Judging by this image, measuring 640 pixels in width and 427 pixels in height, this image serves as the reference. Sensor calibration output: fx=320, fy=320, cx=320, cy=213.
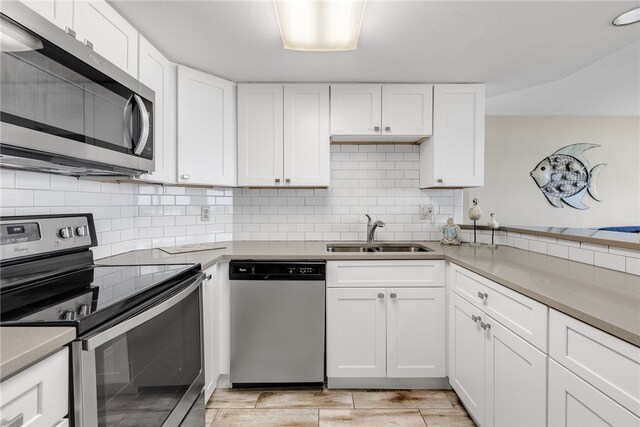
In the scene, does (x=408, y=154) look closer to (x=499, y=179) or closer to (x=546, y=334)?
(x=546, y=334)

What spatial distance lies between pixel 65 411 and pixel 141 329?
311 mm

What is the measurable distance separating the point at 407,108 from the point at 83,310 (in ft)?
7.33

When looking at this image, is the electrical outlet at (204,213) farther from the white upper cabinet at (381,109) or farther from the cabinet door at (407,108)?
the cabinet door at (407,108)

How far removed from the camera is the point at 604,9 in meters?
1.51

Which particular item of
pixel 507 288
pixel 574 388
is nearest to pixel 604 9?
pixel 507 288

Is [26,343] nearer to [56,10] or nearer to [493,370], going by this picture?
[56,10]

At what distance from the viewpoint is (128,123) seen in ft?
4.41

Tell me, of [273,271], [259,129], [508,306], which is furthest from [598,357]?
[259,129]

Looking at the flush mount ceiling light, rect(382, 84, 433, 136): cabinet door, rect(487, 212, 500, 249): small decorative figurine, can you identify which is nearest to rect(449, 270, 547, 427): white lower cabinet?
rect(487, 212, 500, 249): small decorative figurine

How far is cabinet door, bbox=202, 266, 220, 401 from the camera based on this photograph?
1.82m

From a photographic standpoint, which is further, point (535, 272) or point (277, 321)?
point (277, 321)

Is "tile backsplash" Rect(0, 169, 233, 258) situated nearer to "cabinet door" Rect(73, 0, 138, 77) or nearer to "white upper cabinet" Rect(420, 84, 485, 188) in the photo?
"cabinet door" Rect(73, 0, 138, 77)

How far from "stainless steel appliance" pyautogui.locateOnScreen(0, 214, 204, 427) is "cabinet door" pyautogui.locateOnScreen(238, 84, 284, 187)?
1049 mm

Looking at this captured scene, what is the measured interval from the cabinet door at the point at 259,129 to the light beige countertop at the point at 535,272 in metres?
0.61
